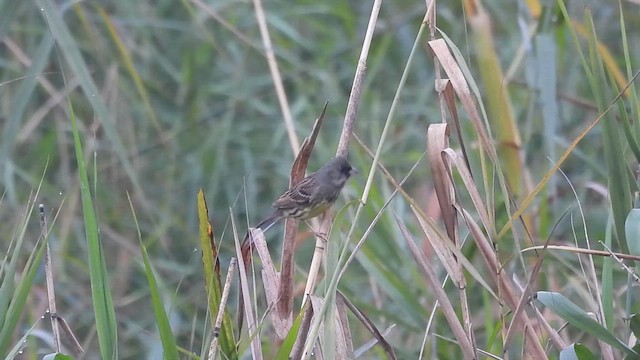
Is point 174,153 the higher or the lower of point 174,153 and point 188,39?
the lower

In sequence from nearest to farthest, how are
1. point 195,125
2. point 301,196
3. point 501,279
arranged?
point 501,279, point 301,196, point 195,125

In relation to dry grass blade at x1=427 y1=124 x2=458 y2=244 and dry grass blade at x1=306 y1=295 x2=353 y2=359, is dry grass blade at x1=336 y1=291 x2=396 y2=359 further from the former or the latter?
dry grass blade at x1=427 y1=124 x2=458 y2=244

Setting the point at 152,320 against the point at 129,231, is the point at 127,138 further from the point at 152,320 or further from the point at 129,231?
the point at 152,320

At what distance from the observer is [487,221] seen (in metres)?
1.80

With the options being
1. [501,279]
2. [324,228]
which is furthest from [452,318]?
[324,228]

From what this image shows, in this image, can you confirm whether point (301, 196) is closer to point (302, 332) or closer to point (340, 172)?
point (340, 172)

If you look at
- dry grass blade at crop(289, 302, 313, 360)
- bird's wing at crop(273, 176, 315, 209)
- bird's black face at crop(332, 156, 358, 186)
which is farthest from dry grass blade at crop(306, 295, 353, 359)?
bird's black face at crop(332, 156, 358, 186)

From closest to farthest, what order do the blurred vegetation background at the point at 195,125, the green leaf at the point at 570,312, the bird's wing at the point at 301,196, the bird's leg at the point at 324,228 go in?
the green leaf at the point at 570,312, the bird's leg at the point at 324,228, the bird's wing at the point at 301,196, the blurred vegetation background at the point at 195,125

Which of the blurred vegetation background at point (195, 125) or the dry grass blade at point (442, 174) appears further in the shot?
the blurred vegetation background at point (195, 125)

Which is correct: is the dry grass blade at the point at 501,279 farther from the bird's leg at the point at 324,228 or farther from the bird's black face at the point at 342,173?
the bird's black face at the point at 342,173

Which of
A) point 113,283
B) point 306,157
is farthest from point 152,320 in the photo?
point 306,157

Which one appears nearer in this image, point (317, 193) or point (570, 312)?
point (570, 312)

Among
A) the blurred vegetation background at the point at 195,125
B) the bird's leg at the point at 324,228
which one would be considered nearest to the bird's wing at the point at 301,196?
the bird's leg at the point at 324,228

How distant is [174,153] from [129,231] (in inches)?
13.9
